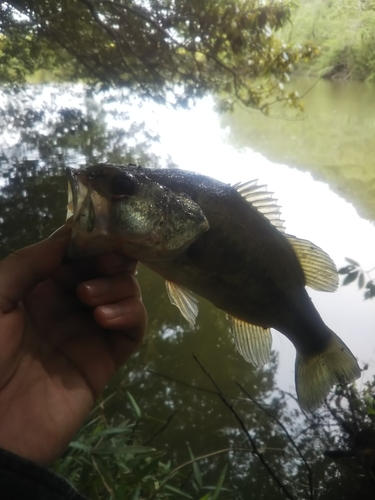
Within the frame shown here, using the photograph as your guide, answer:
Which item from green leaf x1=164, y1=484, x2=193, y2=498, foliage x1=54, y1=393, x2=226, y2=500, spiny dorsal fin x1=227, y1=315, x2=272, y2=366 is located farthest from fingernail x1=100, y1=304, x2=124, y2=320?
green leaf x1=164, y1=484, x2=193, y2=498

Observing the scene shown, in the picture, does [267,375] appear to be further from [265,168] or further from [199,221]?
[265,168]

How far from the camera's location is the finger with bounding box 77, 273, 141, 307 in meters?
1.08

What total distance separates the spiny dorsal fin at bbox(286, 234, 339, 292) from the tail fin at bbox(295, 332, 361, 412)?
0.58 feet

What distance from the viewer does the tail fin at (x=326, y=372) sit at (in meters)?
1.27

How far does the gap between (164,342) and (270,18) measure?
3090 millimetres

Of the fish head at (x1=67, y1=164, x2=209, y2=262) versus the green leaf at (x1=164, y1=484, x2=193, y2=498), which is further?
the green leaf at (x1=164, y1=484, x2=193, y2=498)

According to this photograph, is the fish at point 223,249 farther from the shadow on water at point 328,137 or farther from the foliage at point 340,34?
the shadow on water at point 328,137

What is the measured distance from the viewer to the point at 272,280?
1.16m

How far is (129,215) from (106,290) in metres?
0.24

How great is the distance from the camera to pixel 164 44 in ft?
13.3

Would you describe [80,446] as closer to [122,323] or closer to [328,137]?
[122,323]

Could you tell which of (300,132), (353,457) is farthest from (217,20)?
(300,132)

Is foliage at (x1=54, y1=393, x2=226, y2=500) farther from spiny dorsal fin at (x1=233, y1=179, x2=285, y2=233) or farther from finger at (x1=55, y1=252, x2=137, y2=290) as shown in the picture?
spiny dorsal fin at (x1=233, y1=179, x2=285, y2=233)

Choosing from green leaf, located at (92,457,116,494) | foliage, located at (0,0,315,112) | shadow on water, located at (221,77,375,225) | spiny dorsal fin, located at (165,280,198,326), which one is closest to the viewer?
spiny dorsal fin, located at (165,280,198,326)
